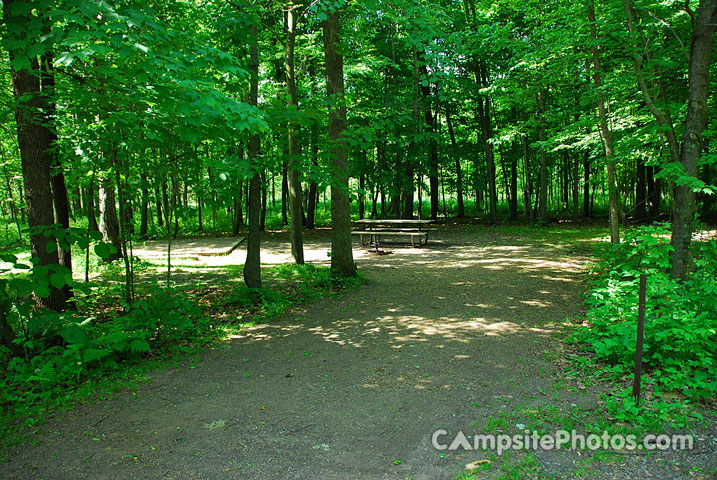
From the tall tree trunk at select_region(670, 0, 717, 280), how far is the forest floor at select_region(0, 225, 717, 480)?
1.60 metres

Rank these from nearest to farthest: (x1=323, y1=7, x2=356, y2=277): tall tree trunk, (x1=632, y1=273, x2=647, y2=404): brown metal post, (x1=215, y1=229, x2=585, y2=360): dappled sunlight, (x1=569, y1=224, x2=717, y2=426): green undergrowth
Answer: (x1=632, y1=273, x2=647, y2=404): brown metal post < (x1=569, y1=224, x2=717, y2=426): green undergrowth < (x1=215, y1=229, x2=585, y2=360): dappled sunlight < (x1=323, y1=7, x2=356, y2=277): tall tree trunk

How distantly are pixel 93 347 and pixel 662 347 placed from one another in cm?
539

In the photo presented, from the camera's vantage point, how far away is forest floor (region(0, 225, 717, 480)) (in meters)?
2.65

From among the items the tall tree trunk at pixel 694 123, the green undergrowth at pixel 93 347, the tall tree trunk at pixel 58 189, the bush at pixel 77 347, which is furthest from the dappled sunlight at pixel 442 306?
the tall tree trunk at pixel 58 189

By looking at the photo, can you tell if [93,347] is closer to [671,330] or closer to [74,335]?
[74,335]

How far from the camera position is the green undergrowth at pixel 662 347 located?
3.23 m

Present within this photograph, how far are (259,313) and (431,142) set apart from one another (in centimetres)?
1538

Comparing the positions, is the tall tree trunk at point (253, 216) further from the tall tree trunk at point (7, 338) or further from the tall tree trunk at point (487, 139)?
the tall tree trunk at point (487, 139)

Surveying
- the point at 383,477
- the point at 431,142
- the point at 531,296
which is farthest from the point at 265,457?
the point at 431,142

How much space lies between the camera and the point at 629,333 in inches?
156

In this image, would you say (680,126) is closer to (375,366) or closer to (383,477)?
(375,366)

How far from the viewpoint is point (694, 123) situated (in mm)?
4699

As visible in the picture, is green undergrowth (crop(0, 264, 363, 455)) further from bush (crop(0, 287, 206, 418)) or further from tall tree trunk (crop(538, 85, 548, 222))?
tall tree trunk (crop(538, 85, 548, 222))

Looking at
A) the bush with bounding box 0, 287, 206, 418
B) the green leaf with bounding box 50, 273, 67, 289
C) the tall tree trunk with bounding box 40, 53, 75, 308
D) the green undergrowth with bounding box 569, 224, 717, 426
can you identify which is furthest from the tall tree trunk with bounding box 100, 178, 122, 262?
the green undergrowth with bounding box 569, 224, 717, 426
